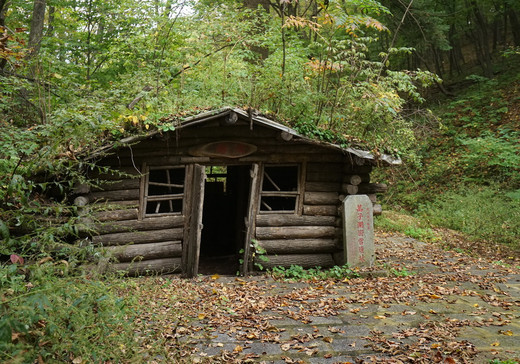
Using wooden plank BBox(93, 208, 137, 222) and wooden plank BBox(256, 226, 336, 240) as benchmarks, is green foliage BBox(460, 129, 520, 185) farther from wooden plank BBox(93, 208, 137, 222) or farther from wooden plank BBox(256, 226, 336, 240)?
wooden plank BBox(93, 208, 137, 222)

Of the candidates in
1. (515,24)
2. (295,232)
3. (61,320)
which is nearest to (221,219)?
(295,232)

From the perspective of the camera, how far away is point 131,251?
27.0 ft

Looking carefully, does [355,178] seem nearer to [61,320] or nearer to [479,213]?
[479,213]

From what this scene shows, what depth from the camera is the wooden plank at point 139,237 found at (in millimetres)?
8046

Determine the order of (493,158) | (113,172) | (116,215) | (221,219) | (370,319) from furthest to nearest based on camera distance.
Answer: (493,158) < (221,219) < (116,215) < (113,172) < (370,319)

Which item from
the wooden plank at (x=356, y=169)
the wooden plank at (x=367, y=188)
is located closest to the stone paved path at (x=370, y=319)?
the wooden plank at (x=367, y=188)

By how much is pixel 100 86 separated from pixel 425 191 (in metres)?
12.8

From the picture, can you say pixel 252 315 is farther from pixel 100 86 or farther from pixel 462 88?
pixel 462 88

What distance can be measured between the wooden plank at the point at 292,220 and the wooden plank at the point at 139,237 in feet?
5.94

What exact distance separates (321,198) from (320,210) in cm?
28

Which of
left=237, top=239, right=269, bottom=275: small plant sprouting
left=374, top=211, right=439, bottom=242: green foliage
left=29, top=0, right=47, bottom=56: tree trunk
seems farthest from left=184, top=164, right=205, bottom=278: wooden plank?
left=374, top=211, right=439, bottom=242: green foliage

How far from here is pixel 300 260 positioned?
9.26 m

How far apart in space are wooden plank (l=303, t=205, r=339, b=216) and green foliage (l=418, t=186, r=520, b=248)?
551 cm

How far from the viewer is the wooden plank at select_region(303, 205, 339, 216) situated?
935 centimetres
